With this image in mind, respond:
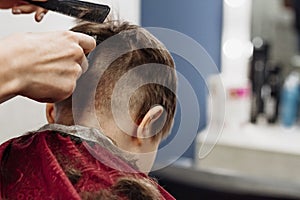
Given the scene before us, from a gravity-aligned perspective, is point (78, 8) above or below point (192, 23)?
above

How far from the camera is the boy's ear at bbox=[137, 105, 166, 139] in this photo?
25.9 inches

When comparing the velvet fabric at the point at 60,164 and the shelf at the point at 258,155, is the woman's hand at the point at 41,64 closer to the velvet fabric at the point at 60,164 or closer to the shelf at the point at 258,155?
the velvet fabric at the point at 60,164

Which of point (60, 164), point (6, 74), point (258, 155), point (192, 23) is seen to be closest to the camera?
point (6, 74)

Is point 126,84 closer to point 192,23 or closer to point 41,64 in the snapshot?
point 41,64

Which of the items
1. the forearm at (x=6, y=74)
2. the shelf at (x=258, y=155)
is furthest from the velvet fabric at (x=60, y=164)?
the shelf at (x=258, y=155)

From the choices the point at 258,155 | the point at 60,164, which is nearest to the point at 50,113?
the point at 60,164

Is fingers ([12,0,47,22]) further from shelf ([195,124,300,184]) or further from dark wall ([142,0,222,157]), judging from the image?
shelf ([195,124,300,184])

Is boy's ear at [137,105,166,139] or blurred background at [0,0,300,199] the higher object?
boy's ear at [137,105,166,139]

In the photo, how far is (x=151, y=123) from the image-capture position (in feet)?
2.18

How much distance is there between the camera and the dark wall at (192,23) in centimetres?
68

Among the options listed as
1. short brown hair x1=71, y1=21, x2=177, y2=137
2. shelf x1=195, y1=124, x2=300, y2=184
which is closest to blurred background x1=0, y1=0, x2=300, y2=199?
shelf x1=195, y1=124, x2=300, y2=184

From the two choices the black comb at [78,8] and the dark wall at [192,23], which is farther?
the dark wall at [192,23]

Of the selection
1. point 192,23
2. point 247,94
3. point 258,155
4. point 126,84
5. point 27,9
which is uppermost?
point 27,9

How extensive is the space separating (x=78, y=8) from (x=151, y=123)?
0.20 meters
